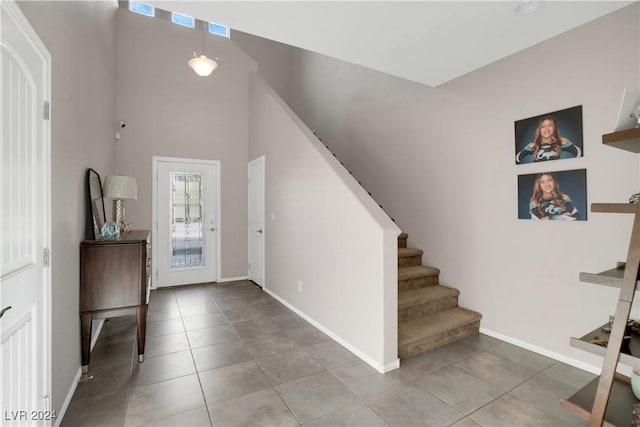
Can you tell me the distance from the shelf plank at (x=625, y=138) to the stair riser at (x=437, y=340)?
203 centimetres

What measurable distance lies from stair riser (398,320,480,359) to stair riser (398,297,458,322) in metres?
0.29

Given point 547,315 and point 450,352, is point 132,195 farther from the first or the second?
point 547,315

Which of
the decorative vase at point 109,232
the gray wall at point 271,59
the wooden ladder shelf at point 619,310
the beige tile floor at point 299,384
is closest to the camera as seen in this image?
the wooden ladder shelf at point 619,310

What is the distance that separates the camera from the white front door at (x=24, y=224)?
1293 mm

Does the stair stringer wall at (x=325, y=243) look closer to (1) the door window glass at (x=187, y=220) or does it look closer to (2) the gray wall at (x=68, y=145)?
(1) the door window glass at (x=187, y=220)

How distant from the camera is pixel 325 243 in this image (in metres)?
3.27

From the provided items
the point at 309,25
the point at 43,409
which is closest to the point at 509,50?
the point at 309,25

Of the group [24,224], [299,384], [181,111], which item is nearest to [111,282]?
[24,224]

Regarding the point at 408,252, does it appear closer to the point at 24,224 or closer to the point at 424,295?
the point at 424,295

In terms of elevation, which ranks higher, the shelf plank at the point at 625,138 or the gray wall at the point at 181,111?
the gray wall at the point at 181,111

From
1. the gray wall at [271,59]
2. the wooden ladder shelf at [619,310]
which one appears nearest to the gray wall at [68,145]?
the wooden ladder shelf at [619,310]

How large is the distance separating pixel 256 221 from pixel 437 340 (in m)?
3.43

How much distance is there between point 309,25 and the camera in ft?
7.34

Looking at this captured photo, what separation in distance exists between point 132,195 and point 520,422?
149 inches
